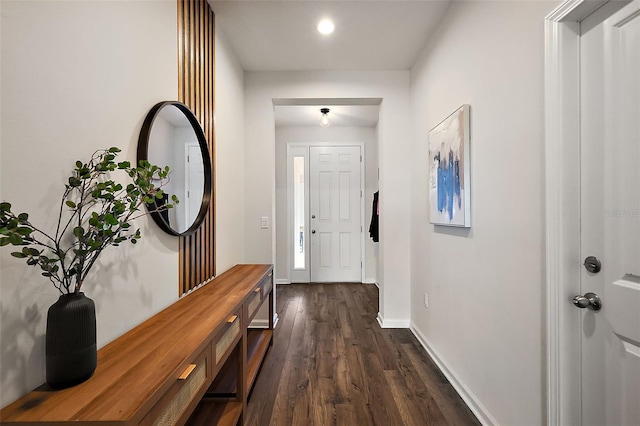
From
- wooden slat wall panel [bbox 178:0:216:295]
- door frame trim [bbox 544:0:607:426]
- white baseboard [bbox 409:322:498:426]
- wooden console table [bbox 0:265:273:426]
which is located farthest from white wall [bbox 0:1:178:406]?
white baseboard [bbox 409:322:498:426]

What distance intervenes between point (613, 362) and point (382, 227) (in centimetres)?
210

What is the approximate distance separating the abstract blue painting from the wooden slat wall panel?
172 cm

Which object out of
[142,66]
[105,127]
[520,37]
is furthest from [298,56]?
[105,127]

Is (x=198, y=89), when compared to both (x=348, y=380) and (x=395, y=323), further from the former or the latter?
(x=395, y=323)

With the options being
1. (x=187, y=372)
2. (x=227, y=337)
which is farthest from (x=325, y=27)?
(x=187, y=372)

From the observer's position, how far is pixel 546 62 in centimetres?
116

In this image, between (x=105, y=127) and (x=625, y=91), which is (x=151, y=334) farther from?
(x=625, y=91)

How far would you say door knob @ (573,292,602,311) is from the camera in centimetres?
106

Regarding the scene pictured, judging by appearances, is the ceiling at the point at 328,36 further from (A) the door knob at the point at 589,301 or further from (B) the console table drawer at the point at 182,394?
(B) the console table drawer at the point at 182,394

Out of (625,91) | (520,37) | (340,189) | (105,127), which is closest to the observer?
(625,91)

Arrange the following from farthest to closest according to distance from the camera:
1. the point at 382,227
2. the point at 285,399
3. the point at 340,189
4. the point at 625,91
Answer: the point at 340,189
the point at 382,227
the point at 285,399
the point at 625,91

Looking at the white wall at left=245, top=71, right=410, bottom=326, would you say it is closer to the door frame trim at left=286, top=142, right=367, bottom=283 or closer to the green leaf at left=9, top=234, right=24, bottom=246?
the door frame trim at left=286, top=142, right=367, bottom=283

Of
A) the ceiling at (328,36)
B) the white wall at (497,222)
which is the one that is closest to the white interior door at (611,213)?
the white wall at (497,222)

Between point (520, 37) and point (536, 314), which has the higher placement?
point (520, 37)
